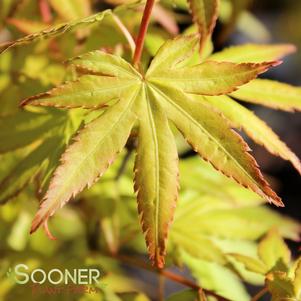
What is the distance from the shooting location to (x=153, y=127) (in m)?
0.69

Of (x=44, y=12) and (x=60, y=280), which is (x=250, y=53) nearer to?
(x=44, y=12)

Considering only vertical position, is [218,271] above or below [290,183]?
above

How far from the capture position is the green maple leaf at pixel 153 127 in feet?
2.06

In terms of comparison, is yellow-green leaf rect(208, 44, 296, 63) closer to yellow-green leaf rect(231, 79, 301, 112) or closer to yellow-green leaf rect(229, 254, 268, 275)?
yellow-green leaf rect(231, 79, 301, 112)

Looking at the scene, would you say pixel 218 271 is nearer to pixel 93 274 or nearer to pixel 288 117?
pixel 93 274

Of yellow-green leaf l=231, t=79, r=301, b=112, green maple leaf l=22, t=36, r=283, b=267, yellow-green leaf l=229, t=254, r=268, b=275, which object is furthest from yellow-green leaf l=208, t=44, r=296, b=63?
yellow-green leaf l=229, t=254, r=268, b=275

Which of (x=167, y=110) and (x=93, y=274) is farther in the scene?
(x=93, y=274)

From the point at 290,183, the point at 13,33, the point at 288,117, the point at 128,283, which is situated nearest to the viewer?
the point at 13,33

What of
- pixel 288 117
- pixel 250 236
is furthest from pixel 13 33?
pixel 288 117

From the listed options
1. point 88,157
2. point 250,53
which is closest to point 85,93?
point 88,157

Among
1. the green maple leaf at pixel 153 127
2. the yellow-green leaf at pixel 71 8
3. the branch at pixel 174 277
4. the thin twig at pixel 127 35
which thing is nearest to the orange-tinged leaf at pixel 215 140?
the green maple leaf at pixel 153 127

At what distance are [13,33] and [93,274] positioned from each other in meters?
0.48

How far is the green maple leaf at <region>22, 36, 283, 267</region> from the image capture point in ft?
2.06

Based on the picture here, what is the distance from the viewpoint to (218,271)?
1.15 metres
